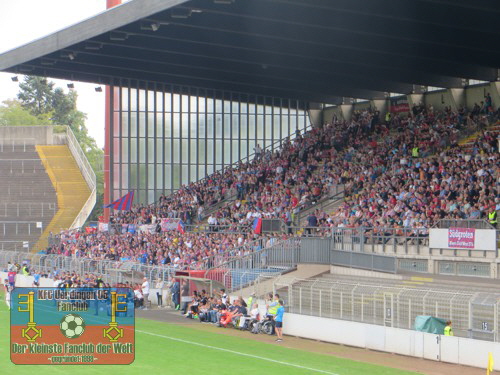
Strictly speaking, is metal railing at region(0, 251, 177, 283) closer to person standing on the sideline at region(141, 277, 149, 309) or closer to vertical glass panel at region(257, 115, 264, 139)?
person standing on the sideline at region(141, 277, 149, 309)

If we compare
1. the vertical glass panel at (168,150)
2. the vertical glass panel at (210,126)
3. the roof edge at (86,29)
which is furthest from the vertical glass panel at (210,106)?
the roof edge at (86,29)

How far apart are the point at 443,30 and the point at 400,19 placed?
273cm

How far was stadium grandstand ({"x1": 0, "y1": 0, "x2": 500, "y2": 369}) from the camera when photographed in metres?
31.6

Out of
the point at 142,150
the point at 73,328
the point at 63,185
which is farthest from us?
the point at 63,185

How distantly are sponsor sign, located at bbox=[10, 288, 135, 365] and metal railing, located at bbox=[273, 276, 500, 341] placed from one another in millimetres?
5659

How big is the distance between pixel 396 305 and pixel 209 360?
5649mm

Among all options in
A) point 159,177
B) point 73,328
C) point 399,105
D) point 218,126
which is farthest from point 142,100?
point 73,328

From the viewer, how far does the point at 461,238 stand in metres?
32.1

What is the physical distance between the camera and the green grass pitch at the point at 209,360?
75.5ft

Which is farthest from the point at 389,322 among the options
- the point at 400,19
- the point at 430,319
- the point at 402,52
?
the point at 402,52

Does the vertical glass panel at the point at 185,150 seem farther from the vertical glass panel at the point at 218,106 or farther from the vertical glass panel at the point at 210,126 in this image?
the vertical glass panel at the point at 218,106

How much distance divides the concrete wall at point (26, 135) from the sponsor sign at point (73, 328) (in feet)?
115

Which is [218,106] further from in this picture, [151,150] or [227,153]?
[151,150]

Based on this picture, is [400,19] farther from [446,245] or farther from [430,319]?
[430,319]
